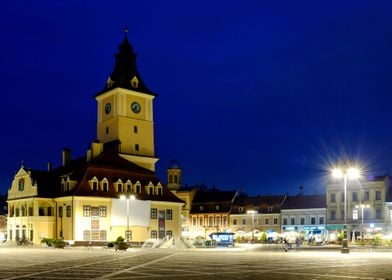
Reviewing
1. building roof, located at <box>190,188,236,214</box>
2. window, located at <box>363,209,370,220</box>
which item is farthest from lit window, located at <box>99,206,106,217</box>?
window, located at <box>363,209,370,220</box>

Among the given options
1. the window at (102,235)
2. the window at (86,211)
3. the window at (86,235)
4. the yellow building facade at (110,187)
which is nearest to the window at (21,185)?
the yellow building facade at (110,187)

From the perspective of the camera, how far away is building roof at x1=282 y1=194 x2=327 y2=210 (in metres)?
98.6

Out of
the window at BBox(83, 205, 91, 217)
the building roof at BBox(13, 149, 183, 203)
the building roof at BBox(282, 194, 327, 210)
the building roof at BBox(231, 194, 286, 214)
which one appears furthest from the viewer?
the building roof at BBox(231, 194, 286, 214)

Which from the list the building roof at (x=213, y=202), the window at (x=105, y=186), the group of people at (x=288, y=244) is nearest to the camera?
the group of people at (x=288, y=244)

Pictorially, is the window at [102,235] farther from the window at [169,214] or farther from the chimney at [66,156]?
the chimney at [66,156]

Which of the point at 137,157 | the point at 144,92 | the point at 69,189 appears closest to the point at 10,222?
the point at 69,189

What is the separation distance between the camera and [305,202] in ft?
331

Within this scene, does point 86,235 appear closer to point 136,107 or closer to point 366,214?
point 136,107

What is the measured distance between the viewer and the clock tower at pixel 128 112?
286 ft

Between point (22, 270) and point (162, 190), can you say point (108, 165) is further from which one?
point (22, 270)

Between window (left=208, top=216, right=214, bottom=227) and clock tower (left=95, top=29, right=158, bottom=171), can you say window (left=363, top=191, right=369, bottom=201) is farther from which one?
clock tower (left=95, top=29, right=158, bottom=171)

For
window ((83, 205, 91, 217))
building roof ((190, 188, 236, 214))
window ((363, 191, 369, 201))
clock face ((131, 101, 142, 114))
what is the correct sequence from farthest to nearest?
building roof ((190, 188, 236, 214)), window ((363, 191, 369, 201)), clock face ((131, 101, 142, 114)), window ((83, 205, 91, 217))

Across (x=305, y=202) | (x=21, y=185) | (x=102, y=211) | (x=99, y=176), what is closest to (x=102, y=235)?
(x=102, y=211)

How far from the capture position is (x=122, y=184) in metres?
79.3
